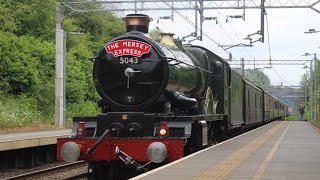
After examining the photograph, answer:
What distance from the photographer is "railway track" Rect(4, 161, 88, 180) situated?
14.0 m

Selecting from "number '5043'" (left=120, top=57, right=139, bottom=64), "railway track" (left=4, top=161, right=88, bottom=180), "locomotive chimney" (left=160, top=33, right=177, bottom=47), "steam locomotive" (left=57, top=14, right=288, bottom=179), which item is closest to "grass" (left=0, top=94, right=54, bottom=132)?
"railway track" (left=4, top=161, right=88, bottom=180)

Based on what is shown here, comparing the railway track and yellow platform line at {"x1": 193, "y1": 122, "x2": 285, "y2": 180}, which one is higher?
yellow platform line at {"x1": 193, "y1": 122, "x2": 285, "y2": 180}

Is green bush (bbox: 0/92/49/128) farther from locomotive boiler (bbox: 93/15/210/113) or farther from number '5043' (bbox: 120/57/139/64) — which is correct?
number '5043' (bbox: 120/57/139/64)

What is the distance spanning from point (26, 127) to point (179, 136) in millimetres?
20091

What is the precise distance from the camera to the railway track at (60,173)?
1404cm

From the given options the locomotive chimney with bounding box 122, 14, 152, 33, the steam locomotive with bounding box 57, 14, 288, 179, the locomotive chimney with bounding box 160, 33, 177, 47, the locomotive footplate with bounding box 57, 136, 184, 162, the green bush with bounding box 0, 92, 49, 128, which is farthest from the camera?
the green bush with bounding box 0, 92, 49, 128

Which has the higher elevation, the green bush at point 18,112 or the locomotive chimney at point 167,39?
the locomotive chimney at point 167,39

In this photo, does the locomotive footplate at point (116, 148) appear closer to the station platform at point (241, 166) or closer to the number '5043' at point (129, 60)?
the station platform at point (241, 166)

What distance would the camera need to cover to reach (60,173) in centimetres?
1557

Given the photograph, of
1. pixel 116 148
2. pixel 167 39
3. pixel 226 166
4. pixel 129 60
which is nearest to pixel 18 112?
pixel 167 39

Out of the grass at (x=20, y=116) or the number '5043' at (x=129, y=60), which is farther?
the grass at (x=20, y=116)

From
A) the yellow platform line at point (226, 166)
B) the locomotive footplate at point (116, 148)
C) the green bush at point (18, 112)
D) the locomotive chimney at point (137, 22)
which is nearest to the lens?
the yellow platform line at point (226, 166)

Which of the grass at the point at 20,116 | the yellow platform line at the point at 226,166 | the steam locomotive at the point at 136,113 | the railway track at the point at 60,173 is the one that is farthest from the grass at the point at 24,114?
the yellow platform line at the point at 226,166

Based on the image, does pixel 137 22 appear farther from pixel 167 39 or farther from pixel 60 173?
pixel 60 173
